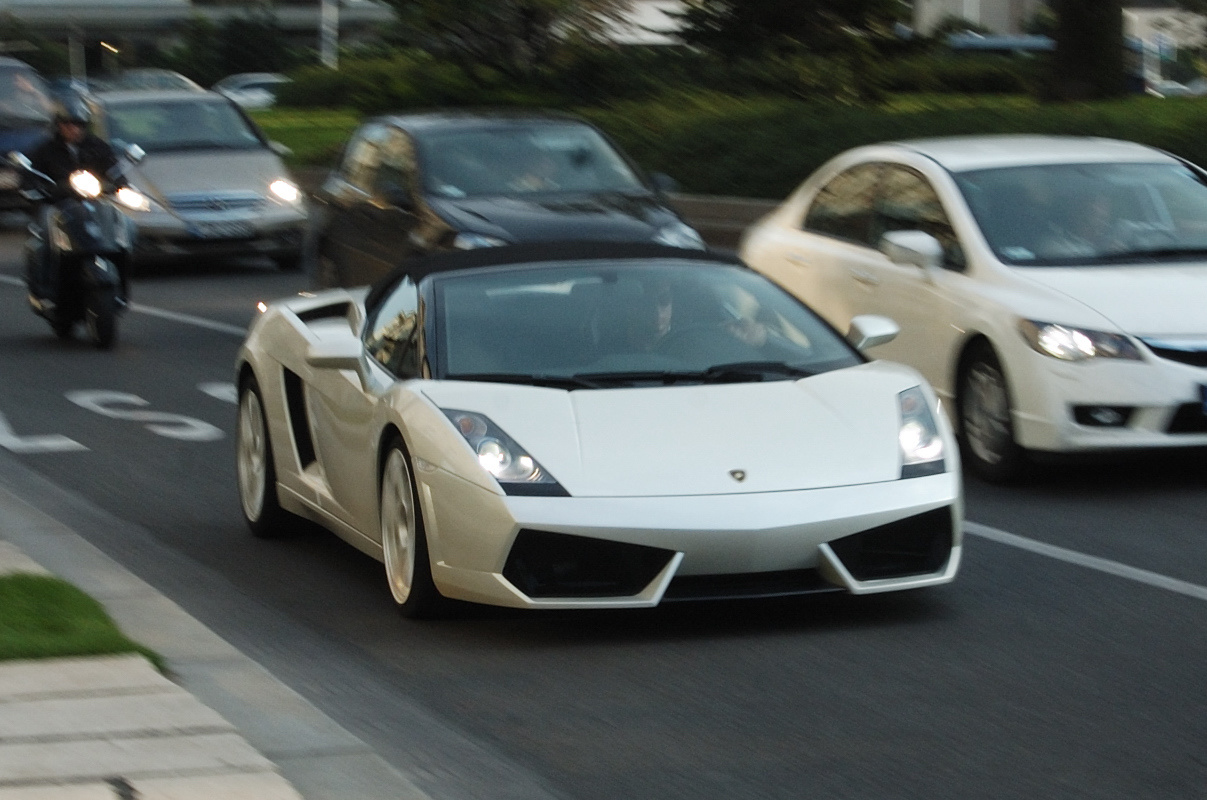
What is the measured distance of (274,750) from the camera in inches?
221

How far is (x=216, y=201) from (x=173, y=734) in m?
16.8

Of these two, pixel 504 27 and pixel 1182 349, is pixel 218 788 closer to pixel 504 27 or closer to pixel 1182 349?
pixel 1182 349

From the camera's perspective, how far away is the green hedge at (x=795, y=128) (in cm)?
2084

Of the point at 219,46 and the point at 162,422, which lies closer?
the point at 162,422

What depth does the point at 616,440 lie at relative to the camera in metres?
7.17

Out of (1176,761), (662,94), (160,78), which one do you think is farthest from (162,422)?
(160,78)

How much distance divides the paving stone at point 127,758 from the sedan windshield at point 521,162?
1008cm

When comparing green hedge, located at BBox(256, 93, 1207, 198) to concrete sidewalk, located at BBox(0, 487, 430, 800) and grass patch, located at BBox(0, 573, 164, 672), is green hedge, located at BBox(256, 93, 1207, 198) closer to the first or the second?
grass patch, located at BBox(0, 573, 164, 672)

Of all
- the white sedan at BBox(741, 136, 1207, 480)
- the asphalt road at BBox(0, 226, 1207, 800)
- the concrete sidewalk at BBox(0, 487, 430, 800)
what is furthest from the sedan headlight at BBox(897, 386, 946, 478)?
the white sedan at BBox(741, 136, 1207, 480)

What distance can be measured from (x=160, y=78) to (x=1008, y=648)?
6000cm

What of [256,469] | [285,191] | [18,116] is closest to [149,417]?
[256,469]

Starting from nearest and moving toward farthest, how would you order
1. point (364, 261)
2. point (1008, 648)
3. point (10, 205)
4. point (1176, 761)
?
point (1176, 761) < point (1008, 648) < point (364, 261) < point (10, 205)

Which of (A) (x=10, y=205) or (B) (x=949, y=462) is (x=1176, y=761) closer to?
(B) (x=949, y=462)

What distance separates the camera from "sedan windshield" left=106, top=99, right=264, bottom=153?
2305cm
